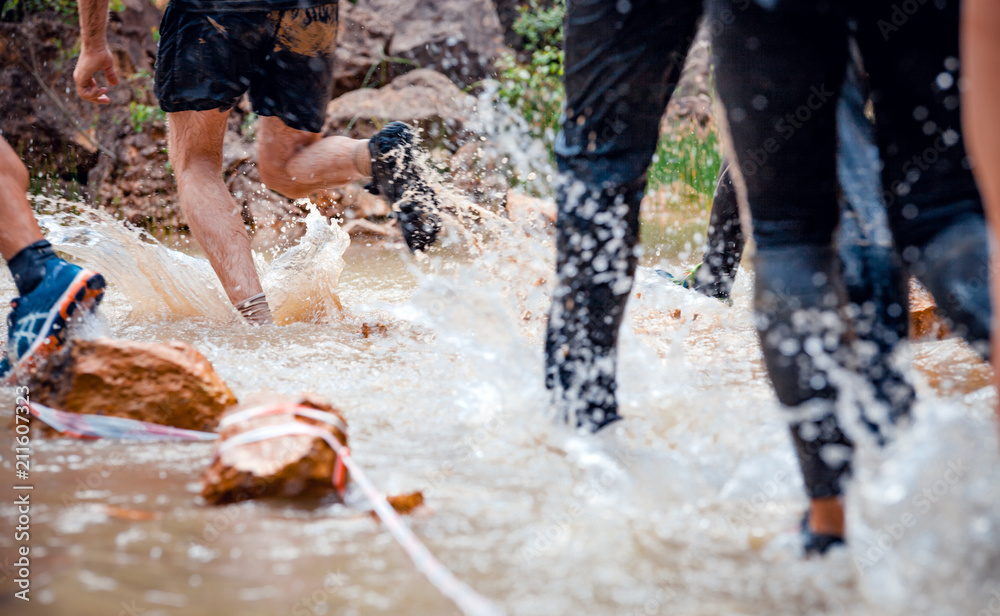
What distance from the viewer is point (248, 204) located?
5555mm

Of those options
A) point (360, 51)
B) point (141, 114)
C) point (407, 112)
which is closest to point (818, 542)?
point (407, 112)

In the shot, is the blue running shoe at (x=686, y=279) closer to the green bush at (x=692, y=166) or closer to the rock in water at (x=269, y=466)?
the rock in water at (x=269, y=466)

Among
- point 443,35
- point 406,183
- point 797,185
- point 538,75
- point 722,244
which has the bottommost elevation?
point 722,244

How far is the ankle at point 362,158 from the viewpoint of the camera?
244 centimetres

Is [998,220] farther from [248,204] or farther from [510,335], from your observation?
[248,204]

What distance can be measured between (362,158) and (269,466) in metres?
Result: 1.49

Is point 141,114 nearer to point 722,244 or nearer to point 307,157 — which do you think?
point 307,157

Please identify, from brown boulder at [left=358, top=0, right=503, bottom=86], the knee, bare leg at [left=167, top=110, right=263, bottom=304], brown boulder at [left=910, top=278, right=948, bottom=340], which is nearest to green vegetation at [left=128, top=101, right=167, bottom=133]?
brown boulder at [left=358, top=0, right=503, bottom=86]

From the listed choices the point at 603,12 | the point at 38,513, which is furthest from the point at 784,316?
the point at 38,513

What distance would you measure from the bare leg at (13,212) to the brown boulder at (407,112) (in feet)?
12.9

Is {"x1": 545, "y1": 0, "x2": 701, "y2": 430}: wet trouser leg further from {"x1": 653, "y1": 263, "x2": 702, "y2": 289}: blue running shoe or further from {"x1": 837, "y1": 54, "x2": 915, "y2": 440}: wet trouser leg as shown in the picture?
{"x1": 653, "y1": 263, "x2": 702, "y2": 289}: blue running shoe

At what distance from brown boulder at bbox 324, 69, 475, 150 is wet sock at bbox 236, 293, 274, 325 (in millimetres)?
3556

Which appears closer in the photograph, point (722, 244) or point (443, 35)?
point (722, 244)

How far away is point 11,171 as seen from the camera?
5.75 feet
